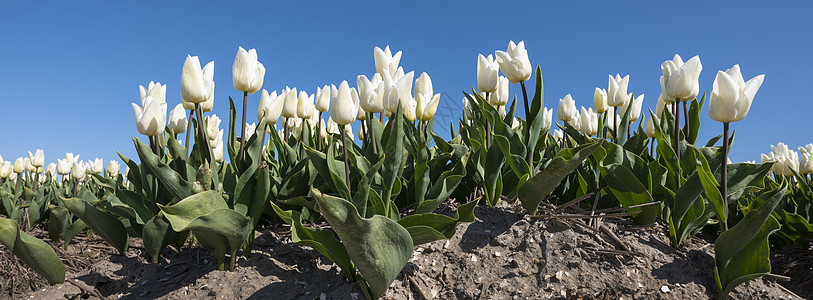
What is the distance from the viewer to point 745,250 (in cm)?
235

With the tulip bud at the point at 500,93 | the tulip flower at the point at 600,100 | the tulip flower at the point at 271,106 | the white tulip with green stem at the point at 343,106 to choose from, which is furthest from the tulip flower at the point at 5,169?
the tulip flower at the point at 600,100

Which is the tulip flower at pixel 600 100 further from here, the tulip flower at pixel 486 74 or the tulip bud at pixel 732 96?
the tulip bud at pixel 732 96

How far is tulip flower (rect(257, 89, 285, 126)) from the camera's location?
11.4ft

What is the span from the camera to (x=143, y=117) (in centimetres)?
263

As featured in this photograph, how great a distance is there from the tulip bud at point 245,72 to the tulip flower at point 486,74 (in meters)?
1.33

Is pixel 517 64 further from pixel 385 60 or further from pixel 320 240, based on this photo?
pixel 320 240

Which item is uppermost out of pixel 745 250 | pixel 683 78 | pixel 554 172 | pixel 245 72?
pixel 245 72

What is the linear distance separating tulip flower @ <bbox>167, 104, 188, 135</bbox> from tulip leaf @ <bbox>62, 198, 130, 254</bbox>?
64 cm

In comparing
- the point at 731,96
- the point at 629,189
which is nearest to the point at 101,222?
the point at 629,189

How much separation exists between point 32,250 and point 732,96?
3.54m

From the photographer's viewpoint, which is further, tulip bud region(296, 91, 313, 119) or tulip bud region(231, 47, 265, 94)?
tulip bud region(296, 91, 313, 119)

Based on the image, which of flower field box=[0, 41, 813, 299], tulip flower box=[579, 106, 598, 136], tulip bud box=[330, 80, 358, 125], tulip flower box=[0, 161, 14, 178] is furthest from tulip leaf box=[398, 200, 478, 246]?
tulip flower box=[0, 161, 14, 178]

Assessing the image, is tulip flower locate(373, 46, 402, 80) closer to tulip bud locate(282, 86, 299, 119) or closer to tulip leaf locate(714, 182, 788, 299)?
tulip bud locate(282, 86, 299, 119)

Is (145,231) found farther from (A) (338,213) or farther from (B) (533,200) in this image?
(B) (533,200)
